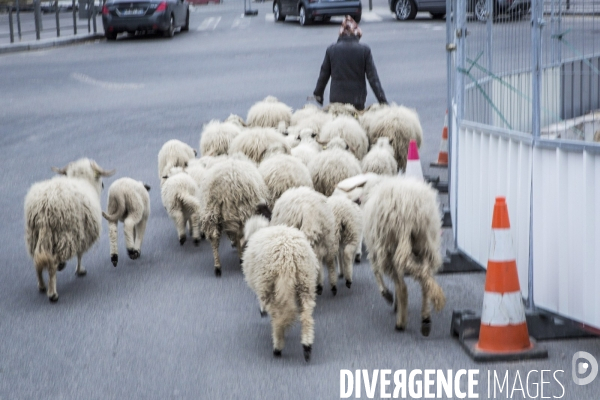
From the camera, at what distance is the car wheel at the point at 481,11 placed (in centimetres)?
759

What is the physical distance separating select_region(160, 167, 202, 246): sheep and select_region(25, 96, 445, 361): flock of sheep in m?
0.01

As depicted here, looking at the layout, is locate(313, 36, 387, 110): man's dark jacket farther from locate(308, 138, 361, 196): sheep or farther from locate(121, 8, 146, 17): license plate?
locate(121, 8, 146, 17): license plate

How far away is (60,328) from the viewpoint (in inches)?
272

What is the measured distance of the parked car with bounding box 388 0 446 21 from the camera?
98.5ft

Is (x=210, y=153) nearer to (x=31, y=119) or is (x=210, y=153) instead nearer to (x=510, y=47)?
(x=510, y=47)

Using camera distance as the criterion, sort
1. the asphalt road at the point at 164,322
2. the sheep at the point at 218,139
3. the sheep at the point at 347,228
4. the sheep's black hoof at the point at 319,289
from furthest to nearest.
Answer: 1. the sheep at the point at 218,139
2. the sheep at the point at 347,228
3. the sheep's black hoof at the point at 319,289
4. the asphalt road at the point at 164,322

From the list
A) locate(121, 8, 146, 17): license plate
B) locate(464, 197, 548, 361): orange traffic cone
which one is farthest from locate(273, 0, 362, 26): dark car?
locate(464, 197, 548, 361): orange traffic cone

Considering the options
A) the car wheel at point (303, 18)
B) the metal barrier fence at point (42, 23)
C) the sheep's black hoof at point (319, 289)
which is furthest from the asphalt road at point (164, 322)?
the car wheel at point (303, 18)

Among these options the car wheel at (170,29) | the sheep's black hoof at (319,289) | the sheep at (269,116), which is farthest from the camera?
the car wheel at (170,29)

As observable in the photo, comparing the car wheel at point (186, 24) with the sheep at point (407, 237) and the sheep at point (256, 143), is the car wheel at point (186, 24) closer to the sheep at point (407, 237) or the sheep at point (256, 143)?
the sheep at point (256, 143)

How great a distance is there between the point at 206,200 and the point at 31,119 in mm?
9803

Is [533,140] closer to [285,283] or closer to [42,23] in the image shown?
[285,283]

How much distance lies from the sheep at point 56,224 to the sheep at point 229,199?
899 millimetres

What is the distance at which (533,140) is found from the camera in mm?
6062
